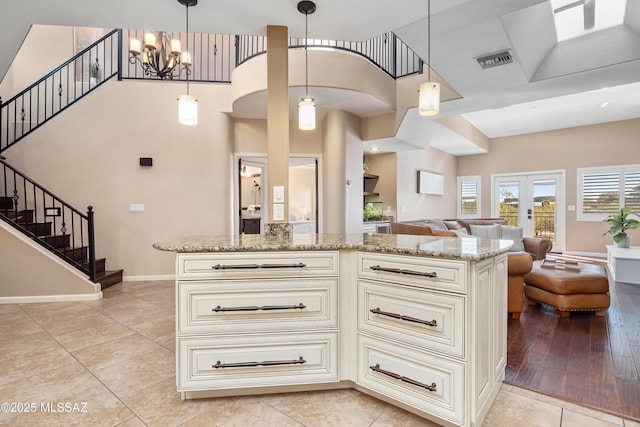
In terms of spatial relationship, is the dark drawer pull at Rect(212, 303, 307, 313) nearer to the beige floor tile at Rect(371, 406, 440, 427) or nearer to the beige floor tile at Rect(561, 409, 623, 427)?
the beige floor tile at Rect(371, 406, 440, 427)

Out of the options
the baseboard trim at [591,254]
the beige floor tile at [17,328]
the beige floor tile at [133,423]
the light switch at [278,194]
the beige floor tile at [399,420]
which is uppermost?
the light switch at [278,194]

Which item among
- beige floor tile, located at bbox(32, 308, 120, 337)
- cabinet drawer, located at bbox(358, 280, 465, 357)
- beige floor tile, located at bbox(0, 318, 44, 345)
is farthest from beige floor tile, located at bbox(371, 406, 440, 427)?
beige floor tile, located at bbox(0, 318, 44, 345)

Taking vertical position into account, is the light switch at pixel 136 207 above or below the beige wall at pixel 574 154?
below

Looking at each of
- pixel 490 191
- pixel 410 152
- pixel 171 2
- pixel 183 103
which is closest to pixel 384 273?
pixel 183 103

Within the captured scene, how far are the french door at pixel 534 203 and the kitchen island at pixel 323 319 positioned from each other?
736 cm

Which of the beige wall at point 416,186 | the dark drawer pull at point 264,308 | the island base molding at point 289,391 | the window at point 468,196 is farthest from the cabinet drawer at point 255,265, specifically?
the window at point 468,196

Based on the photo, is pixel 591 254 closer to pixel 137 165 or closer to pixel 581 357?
pixel 581 357

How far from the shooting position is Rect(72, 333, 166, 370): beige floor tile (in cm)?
238

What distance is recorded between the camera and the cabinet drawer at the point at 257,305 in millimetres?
1798

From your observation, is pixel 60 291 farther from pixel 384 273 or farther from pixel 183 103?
pixel 384 273

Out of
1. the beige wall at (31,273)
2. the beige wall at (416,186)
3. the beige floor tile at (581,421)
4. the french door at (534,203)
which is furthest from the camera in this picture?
the french door at (534,203)

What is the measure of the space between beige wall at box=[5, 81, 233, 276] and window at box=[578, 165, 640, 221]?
7776 millimetres

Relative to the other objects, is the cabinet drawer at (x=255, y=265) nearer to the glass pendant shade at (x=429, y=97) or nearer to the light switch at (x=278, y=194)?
the light switch at (x=278, y=194)

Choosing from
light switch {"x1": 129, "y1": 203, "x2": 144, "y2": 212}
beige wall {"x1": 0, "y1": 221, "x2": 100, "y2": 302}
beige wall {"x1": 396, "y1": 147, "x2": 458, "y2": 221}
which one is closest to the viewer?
beige wall {"x1": 0, "y1": 221, "x2": 100, "y2": 302}
